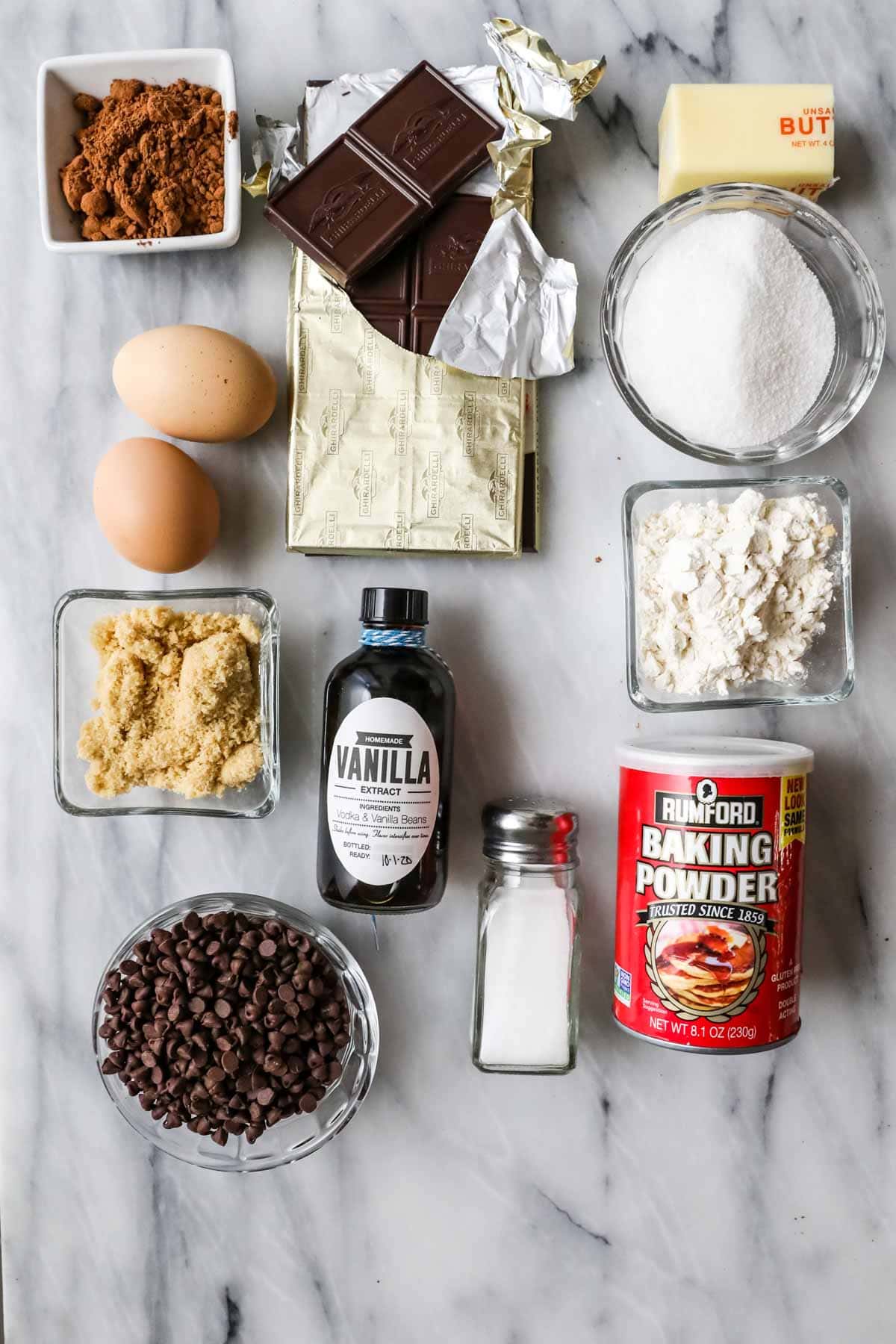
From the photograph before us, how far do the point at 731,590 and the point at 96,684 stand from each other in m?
0.59

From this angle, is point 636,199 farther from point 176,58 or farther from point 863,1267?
point 863,1267

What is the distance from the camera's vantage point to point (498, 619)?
939 mm

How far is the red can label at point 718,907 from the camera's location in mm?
771

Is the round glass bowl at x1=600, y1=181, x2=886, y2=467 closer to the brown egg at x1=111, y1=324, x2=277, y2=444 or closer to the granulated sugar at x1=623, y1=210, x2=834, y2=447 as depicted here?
the granulated sugar at x1=623, y1=210, x2=834, y2=447

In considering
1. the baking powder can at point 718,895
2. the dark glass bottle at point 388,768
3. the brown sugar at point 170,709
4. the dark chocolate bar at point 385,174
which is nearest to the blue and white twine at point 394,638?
Answer: the dark glass bottle at point 388,768

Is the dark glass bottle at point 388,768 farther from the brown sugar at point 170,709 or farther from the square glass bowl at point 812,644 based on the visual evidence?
the square glass bowl at point 812,644

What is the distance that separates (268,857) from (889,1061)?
26.0 inches

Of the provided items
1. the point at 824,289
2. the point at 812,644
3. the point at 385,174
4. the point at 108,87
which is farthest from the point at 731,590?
the point at 108,87

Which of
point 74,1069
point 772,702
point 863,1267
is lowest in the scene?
point 863,1267

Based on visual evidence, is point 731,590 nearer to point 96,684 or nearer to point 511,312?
point 511,312

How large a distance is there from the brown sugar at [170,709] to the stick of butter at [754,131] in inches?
23.5

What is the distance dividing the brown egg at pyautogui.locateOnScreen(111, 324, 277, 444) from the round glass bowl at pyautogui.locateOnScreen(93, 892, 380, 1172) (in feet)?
1.48

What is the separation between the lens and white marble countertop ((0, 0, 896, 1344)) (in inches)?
36.5

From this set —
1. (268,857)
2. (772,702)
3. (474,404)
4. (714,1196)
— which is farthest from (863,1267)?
(474,404)
